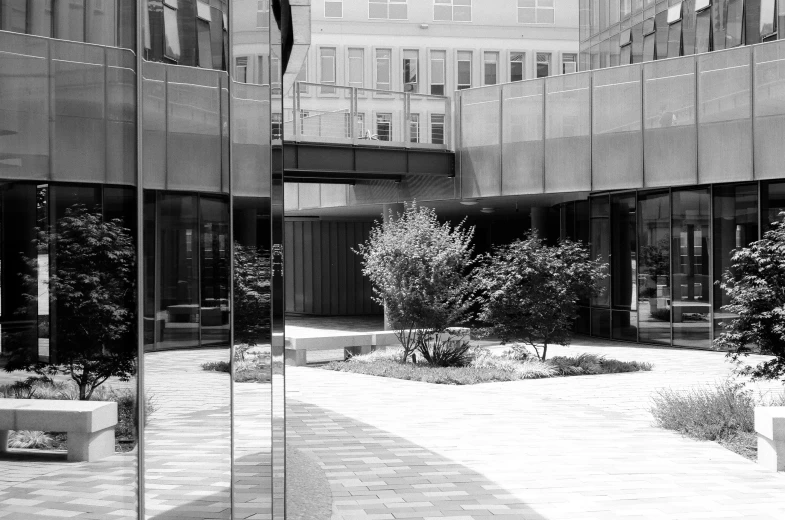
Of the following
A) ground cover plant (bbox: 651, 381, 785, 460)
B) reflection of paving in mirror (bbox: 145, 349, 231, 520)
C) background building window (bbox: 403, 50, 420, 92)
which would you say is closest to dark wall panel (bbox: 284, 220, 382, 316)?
background building window (bbox: 403, 50, 420, 92)

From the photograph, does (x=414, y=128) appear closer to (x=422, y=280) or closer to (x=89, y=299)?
(x=422, y=280)

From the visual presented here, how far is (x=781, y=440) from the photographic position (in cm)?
808

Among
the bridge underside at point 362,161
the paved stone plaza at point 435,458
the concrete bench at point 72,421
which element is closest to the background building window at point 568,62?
the bridge underside at point 362,161

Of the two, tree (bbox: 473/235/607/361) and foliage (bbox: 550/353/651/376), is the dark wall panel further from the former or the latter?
foliage (bbox: 550/353/651/376)

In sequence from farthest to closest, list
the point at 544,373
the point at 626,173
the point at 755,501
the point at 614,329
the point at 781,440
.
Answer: the point at 614,329
the point at 626,173
the point at 544,373
the point at 781,440
the point at 755,501

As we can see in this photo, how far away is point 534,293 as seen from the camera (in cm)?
1803

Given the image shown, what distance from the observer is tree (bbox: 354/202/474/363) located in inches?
711

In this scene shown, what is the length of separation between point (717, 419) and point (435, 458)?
3.25m

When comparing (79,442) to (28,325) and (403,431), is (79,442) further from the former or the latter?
(403,431)

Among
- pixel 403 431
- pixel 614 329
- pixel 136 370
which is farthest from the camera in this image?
pixel 614 329

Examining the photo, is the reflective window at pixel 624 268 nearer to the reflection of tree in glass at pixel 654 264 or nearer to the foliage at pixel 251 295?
the reflection of tree in glass at pixel 654 264

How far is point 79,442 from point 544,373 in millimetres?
14606

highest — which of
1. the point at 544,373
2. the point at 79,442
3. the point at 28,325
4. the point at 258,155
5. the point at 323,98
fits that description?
the point at 323,98

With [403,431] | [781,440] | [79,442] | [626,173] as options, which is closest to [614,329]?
[626,173]
